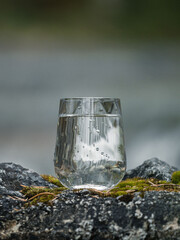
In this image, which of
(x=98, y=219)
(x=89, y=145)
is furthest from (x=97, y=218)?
(x=89, y=145)

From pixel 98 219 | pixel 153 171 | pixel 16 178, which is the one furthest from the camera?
pixel 153 171

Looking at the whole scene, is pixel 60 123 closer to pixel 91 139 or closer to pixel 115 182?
pixel 91 139

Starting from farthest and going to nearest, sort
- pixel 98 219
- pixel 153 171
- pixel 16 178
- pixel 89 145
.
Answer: pixel 153 171, pixel 16 178, pixel 89 145, pixel 98 219

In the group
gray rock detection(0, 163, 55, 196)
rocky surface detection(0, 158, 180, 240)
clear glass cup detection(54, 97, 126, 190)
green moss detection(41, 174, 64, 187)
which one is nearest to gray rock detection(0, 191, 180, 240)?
rocky surface detection(0, 158, 180, 240)

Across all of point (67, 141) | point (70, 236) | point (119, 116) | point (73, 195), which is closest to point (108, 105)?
point (119, 116)

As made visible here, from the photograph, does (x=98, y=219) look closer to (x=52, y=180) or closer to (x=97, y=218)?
(x=97, y=218)

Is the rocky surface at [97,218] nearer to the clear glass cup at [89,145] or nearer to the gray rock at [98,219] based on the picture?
the gray rock at [98,219]
